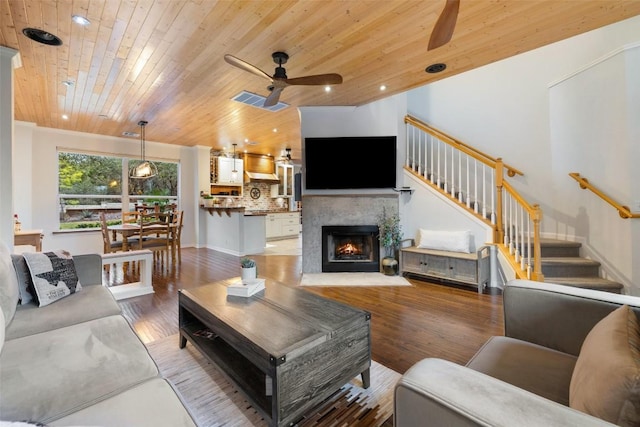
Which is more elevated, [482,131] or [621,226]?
[482,131]

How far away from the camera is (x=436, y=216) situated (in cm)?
430

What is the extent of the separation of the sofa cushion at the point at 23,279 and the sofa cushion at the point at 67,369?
722 millimetres

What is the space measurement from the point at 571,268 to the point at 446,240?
1400 millimetres

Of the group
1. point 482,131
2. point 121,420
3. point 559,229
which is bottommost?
point 121,420

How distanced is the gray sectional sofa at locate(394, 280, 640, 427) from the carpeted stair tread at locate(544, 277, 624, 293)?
2277 millimetres

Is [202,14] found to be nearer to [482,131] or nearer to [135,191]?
[482,131]

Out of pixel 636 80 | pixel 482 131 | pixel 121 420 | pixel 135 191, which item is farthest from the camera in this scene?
pixel 135 191

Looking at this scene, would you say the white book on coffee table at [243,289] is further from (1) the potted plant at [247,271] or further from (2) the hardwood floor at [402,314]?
(2) the hardwood floor at [402,314]

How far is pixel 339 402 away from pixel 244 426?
530 millimetres

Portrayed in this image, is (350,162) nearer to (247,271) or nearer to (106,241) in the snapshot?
(247,271)

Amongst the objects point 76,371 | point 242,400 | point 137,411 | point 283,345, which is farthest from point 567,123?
point 76,371

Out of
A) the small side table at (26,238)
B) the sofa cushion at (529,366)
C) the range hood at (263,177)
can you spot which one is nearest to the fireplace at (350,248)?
the sofa cushion at (529,366)

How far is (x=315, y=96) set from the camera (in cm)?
391

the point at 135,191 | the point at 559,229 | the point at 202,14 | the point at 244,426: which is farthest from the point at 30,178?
the point at 559,229
